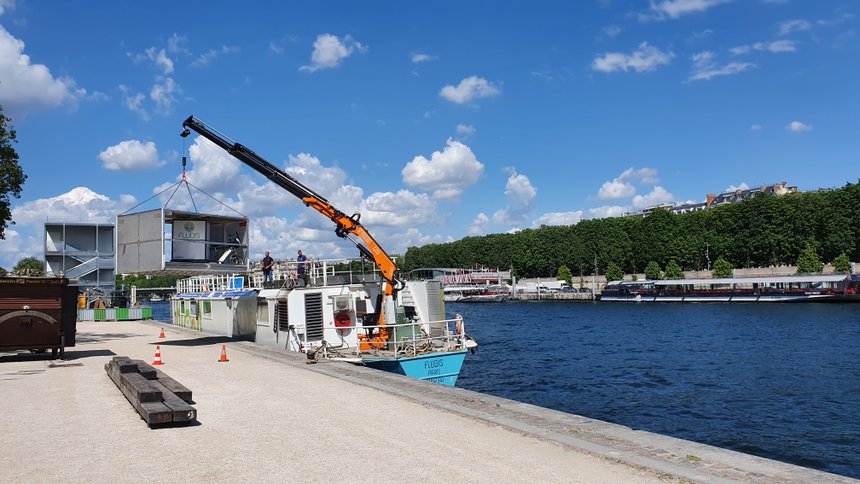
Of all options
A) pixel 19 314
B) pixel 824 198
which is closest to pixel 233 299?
pixel 19 314

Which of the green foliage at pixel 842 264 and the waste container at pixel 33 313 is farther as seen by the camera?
the green foliage at pixel 842 264

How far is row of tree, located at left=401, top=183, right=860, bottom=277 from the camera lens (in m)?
101

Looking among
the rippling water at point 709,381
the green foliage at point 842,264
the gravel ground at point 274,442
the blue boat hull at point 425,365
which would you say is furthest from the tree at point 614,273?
the gravel ground at point 274,442

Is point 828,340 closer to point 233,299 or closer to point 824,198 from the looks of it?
point 233,299

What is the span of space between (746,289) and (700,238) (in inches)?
830

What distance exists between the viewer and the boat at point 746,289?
88.1 m

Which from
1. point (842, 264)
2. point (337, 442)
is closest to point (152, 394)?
point (337, 442)

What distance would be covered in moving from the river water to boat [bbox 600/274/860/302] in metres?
38.3

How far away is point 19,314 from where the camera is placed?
21344mm

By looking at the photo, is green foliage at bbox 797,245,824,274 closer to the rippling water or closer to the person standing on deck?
the rippling water

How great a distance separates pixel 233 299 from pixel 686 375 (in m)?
21.8

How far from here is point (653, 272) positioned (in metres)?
117

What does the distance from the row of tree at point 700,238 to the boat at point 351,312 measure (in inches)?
3733

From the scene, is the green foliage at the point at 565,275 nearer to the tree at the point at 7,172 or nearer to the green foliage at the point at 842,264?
the green foliage at the point at 842,264
